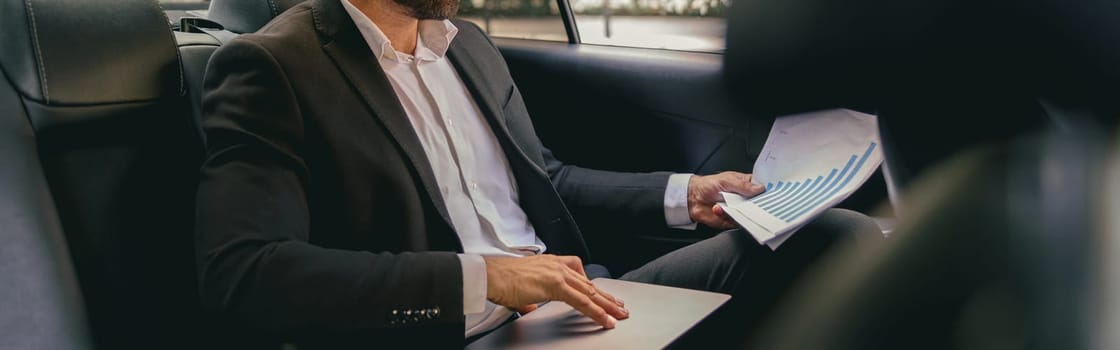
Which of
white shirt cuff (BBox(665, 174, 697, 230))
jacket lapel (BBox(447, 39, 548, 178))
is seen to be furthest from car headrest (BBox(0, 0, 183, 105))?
white shirt cuff (BBox(665, 174, 697, 230))

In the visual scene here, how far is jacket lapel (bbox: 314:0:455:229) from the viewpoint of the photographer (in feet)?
4.32

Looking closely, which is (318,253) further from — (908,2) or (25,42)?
(908,2)

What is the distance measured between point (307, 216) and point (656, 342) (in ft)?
1.53

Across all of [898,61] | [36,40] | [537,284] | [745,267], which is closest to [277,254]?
[537,284]

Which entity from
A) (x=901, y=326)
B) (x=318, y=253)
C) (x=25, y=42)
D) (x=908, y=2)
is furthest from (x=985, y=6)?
(x=25, y=42)

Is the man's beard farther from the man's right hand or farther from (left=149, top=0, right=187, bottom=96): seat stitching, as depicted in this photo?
the man's right hand

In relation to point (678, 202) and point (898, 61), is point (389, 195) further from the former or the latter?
point (898, 61)

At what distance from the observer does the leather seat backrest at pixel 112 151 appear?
3.92 feet

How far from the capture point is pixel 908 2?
1.21 ft

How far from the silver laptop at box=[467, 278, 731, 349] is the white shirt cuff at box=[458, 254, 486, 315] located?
0.19 feet

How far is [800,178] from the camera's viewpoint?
1.43 meters

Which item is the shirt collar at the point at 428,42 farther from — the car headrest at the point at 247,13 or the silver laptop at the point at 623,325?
the silver laptop at the point at 623,325

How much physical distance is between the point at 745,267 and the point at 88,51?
3.13 ft

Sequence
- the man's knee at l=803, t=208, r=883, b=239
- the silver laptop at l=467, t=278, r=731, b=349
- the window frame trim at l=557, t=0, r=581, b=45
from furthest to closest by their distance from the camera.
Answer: the window frame trim at l=557, t=0, r=581, b=45, the man's knee at l=803, t=208, r=883, b=239, the silver laptop at l=467, t=278, r=731, b=349
